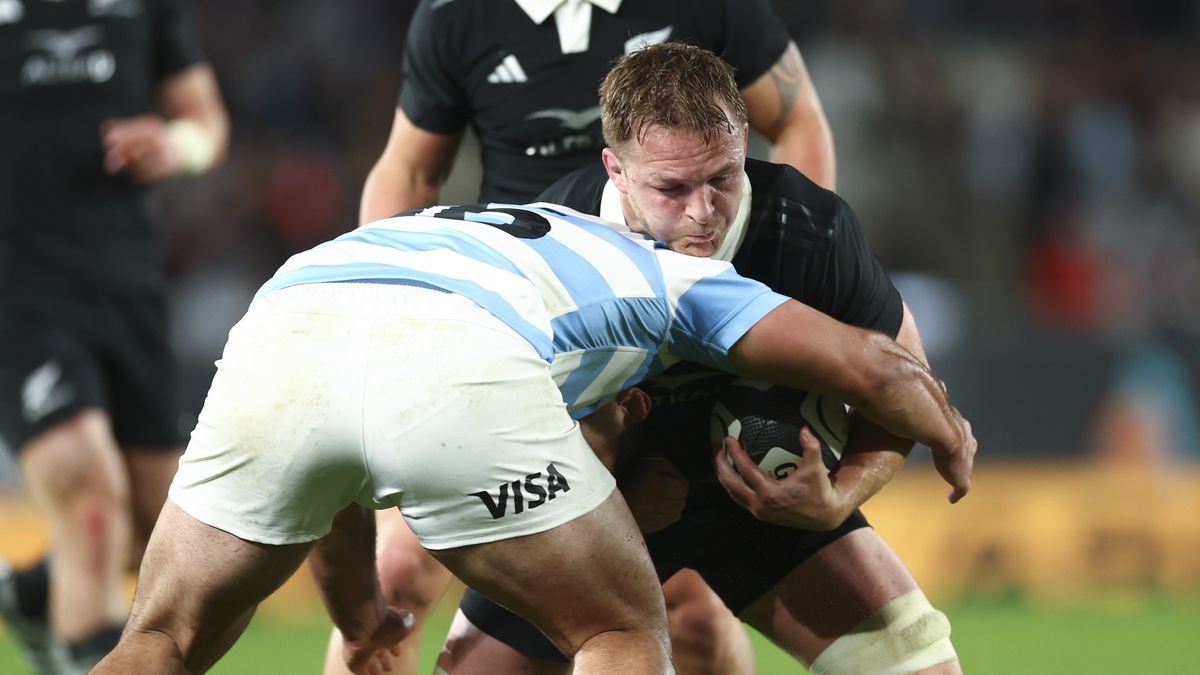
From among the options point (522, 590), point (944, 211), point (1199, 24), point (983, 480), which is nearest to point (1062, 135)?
point (944, 211)

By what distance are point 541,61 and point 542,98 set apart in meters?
0.10

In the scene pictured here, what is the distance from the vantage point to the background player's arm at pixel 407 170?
15.4ft

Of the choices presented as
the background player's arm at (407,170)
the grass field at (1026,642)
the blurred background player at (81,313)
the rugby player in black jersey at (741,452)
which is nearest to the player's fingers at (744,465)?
the rugby player in black jersey at (741,452)

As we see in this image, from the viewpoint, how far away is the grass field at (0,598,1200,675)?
708 cm

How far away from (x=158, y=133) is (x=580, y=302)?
309 centimetres

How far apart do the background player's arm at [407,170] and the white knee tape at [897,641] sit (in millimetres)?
1791

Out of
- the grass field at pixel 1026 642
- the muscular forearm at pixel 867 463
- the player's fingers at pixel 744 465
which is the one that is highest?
the player's fingers at pixel 744 465

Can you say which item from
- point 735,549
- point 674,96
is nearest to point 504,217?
point 674,96

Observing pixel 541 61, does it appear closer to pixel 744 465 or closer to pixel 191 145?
pixel 744 465

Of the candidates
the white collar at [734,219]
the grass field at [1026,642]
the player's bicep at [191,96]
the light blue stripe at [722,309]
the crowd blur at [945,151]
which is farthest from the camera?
the crowd blur at [945,151]

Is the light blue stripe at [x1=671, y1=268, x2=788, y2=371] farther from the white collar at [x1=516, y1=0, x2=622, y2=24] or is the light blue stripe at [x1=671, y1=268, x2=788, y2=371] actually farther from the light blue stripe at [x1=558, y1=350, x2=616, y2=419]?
the white collar at [x1=516, y1=0, x2=622, y2=24]

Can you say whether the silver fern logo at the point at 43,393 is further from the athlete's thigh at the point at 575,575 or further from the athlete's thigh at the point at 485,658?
the athlete's thigh at the point at 575,575

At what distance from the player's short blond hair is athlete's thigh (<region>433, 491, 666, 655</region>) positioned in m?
0.79

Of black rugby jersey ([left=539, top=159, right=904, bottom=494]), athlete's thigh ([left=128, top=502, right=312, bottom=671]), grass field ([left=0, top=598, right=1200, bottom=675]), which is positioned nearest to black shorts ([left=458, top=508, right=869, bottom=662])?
black rugby jersey ([left=539, top=159, right=904, bottom=494])
